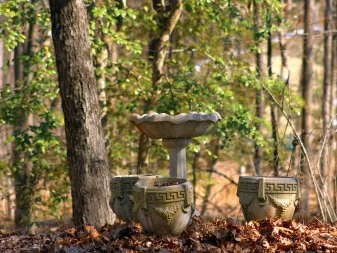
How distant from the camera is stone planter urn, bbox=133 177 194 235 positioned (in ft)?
22.8

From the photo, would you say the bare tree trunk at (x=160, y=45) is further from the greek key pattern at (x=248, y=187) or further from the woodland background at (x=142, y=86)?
the greek key pattern at (x=248, y=187)

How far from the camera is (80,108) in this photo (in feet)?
27.2

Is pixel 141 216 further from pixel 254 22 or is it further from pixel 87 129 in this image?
pixel 254 22

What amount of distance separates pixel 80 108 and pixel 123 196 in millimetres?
1249

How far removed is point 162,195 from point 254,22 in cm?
955

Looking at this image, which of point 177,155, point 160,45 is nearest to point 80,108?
point 177,155

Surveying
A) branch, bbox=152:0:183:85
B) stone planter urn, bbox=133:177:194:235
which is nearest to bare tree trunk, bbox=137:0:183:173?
branch, bbox=152:0:183:85

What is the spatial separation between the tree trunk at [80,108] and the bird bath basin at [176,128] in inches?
26.1

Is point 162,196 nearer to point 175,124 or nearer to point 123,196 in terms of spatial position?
point 123,196

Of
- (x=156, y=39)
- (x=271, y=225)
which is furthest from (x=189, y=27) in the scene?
(x=271, y=225)

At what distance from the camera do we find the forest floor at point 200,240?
22.9 ft

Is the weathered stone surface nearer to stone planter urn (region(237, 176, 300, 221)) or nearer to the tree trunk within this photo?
the tree trunk

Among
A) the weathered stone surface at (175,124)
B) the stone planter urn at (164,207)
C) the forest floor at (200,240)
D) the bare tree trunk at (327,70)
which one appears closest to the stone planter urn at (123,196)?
the forest floor at (200,240)

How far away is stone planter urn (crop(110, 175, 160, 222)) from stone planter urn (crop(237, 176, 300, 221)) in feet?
4.42
